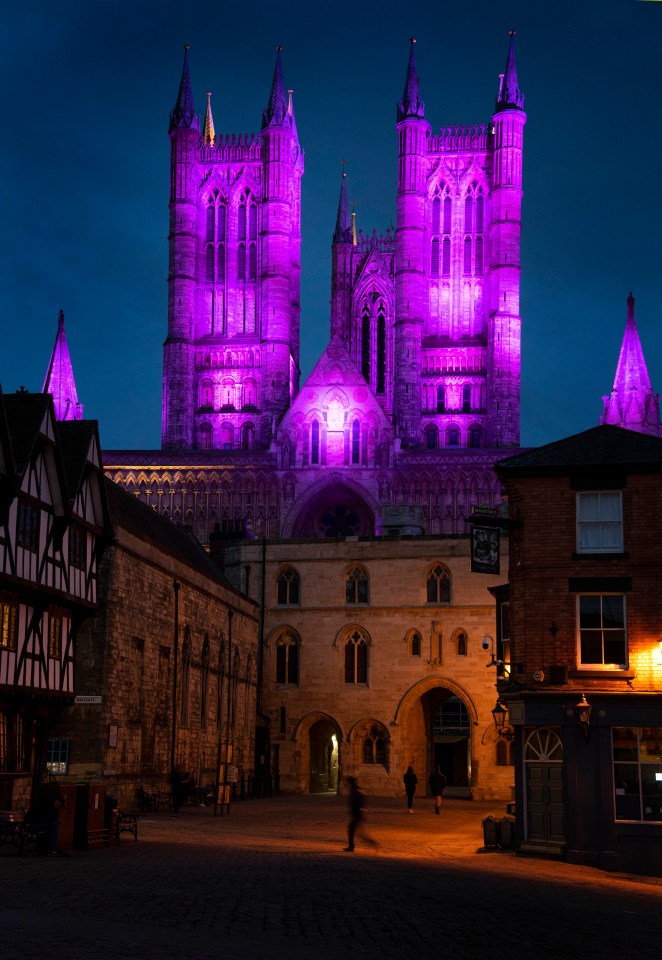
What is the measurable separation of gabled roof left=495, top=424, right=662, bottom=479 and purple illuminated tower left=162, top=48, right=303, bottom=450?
6741 cm

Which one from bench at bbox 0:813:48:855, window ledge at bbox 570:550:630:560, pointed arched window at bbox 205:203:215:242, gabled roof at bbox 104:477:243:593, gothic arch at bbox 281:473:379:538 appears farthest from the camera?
pointed arched window at bbox 205:203:215:242

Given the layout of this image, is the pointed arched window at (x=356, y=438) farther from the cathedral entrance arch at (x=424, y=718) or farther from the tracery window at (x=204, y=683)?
the tracery window at (x=204, y=683)

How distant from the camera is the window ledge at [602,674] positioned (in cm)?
2412

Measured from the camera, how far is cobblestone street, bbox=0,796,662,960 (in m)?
11.6

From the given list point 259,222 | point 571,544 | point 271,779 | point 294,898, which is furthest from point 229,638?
point 259,222

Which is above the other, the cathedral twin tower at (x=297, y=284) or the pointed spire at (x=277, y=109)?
the pointed spire at (x=277, y=109)

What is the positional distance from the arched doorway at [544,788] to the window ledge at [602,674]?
108cm

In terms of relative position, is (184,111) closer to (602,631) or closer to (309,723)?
(309,723)

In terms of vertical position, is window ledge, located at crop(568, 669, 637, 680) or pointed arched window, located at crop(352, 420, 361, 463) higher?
pointed arched window, located at crop(352, 420, 361, 463)

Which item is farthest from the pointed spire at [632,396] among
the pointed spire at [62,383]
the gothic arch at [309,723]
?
the gothic arch at [309,723]

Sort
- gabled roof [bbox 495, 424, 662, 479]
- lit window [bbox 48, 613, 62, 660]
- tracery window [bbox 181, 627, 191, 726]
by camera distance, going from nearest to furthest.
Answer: gabled roof [bbox 495, 424, 662, 479] → lit window [bbox 48, 613, 62, 660] → tracery window [bbox 181, 627, 191, 726]

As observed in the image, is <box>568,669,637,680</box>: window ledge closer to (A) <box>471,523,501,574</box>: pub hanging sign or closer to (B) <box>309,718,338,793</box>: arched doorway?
(A) <box>471,523,501,574</box>: pub hanging sign

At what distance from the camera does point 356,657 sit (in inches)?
1939

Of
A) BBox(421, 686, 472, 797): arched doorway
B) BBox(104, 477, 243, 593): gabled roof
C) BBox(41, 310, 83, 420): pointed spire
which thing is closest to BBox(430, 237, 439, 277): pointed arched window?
BBox(41, 310, 83, 420): pointed spire
